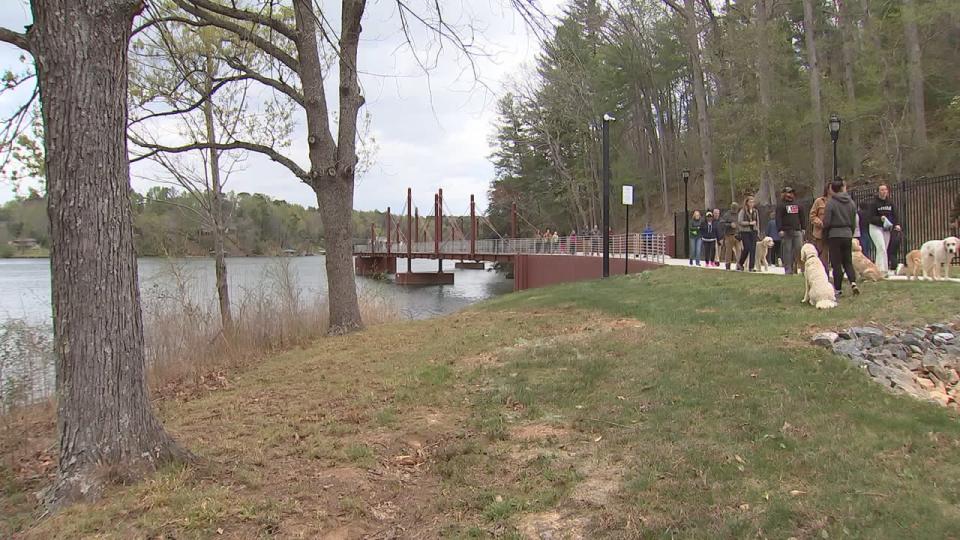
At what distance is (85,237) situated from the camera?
11.7 ft

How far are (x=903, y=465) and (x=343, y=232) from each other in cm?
928

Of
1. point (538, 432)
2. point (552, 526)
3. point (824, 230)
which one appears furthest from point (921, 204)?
point (552, 526)

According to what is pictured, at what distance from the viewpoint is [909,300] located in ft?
24.5

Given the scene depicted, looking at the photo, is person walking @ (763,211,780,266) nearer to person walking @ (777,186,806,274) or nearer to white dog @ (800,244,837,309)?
person walking @ (777,186,806,274)

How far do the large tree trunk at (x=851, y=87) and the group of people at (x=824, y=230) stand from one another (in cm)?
1394

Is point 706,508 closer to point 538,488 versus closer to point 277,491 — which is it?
point 538,488

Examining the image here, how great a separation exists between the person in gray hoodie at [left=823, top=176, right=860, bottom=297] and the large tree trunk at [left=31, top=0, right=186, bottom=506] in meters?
8.32

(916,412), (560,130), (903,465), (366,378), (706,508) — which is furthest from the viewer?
(560,130)

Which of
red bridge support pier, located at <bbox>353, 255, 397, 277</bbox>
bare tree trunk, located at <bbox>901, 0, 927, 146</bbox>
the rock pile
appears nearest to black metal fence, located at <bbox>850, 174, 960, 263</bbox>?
the rock pile

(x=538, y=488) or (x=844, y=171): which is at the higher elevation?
(x=844, y=171)

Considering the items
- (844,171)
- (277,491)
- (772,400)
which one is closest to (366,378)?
(277,491)

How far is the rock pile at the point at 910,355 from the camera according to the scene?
496cm

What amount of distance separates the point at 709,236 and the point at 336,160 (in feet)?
36.7

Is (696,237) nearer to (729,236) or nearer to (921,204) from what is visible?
(729,236)
